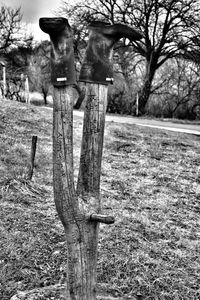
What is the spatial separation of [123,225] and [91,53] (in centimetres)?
245

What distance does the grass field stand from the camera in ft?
9.27

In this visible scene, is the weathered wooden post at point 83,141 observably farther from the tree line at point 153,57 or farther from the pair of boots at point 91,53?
the tree line at point 153,57

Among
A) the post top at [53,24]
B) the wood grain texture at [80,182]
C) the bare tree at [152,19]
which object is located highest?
the bare tree at [152,19]

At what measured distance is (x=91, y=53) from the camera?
6.19ft

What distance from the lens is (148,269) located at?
119 inches

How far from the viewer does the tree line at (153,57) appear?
56.0 feet

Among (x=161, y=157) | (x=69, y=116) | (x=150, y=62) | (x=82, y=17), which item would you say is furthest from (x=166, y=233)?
(x=150, y=62)

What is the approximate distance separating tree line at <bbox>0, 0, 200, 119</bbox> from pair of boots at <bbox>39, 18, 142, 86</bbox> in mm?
12896

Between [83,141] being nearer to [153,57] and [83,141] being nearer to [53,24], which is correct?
[53,24]

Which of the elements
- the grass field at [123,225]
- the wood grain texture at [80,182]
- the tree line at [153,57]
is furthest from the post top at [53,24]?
the tree line at [153,57]

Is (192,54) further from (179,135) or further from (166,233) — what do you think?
(166,233)

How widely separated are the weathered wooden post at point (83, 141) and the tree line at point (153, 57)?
1293cm

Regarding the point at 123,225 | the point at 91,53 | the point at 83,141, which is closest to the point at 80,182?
the point at 83,141

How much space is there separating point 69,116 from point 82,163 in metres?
0.31
